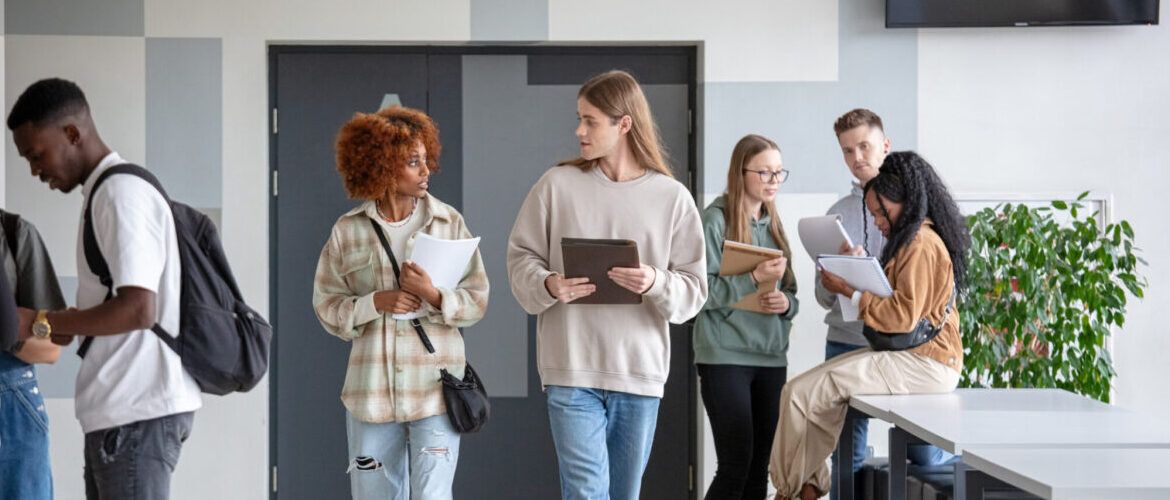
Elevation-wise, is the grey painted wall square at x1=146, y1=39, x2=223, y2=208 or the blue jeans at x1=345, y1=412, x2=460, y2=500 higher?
the grey painted wall square at x1=146, y1=39, x2=223, y2=208

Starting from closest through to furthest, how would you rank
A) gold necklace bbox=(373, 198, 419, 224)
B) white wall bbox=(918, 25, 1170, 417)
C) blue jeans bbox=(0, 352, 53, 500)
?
blue jeans bbox=(0, 352, 53, 500) → gold necklace bbox=(373, 198, 419, 224) → white wall bbox=(918, 25, 1170, 417)

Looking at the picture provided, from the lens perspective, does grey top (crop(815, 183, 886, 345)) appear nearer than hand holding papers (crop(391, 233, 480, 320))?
No

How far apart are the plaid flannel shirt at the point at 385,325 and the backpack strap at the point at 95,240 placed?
81cm

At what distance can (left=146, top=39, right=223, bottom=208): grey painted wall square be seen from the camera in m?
5.00

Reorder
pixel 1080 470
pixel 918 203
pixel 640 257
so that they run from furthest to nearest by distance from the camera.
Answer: pixel 918 203 → pixel 640 257 → pixel 1080 470

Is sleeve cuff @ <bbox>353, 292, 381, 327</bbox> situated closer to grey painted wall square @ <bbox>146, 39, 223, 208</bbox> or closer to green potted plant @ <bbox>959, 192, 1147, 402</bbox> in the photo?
grey painted wall square @ <bbox>146, 39, 223, 208</bbox>

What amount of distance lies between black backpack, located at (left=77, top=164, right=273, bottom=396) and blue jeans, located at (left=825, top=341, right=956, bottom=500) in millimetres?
1947

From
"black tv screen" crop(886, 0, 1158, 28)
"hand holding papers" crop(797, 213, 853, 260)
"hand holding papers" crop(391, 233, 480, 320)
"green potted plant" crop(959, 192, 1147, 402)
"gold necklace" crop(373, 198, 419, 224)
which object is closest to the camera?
"hand holding papers" crop(391, 233, 480, 320)

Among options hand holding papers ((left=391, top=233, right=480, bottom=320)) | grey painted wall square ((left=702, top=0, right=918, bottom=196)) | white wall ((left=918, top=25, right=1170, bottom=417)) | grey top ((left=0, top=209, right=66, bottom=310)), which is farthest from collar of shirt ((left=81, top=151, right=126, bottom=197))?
white wall ((left=918, top=25, right=1170, bottom=417))

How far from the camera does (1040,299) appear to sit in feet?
14.9

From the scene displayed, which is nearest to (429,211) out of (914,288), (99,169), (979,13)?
(99,169)

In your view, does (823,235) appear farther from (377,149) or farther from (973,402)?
(377,149)

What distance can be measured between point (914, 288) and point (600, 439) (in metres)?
1.09

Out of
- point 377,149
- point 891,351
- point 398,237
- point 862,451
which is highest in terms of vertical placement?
point 377,149
